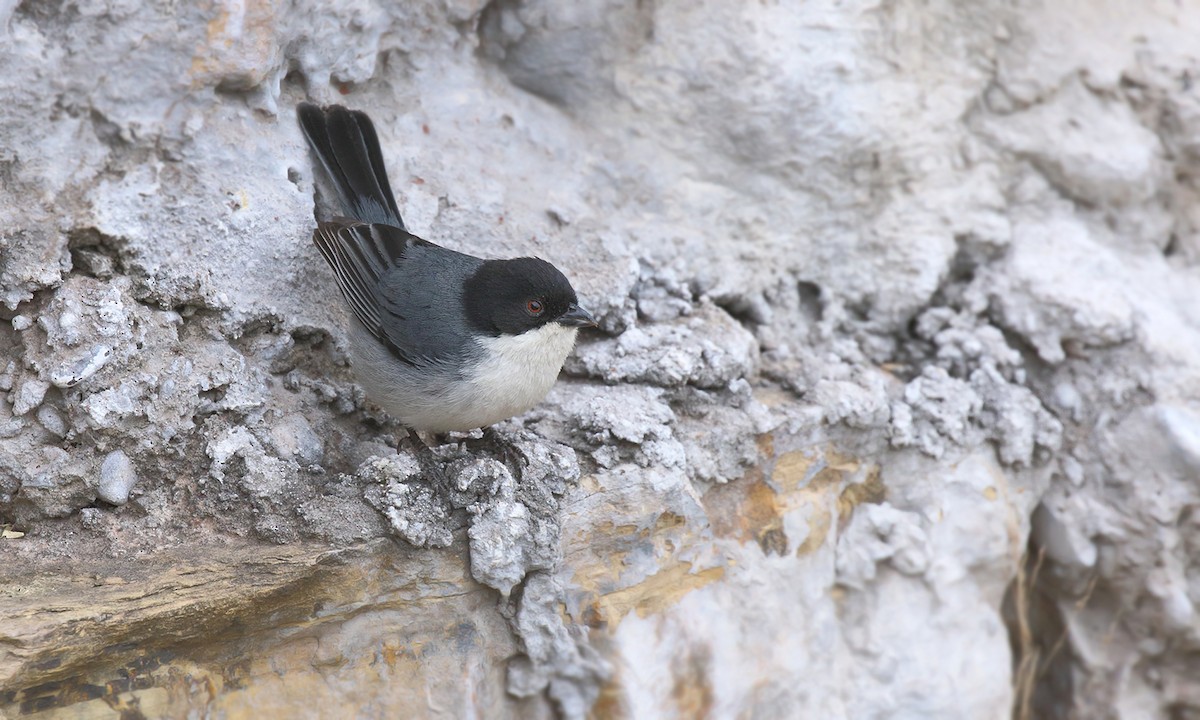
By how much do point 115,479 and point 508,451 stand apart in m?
1.10

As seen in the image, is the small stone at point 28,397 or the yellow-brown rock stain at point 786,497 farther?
the yellow-brown rock stain at point 786,497

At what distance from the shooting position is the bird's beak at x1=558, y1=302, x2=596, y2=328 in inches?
132

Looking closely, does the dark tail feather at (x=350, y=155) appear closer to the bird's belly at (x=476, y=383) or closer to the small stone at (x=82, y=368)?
the bird's belly at (x=476, y=383)

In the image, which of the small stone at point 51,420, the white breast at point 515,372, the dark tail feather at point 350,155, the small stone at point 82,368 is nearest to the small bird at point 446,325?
the white breast at point 515,372

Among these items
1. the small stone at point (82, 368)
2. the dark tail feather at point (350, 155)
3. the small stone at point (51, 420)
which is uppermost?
the dark tail feather at point (350, 155)

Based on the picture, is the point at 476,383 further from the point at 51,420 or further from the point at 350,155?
the point at 51,420

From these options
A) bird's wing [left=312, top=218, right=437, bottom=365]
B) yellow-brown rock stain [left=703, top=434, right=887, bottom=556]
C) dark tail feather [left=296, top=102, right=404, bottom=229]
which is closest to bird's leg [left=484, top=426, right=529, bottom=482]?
bird's wing [left=312, top=218, right=437, bottom=365]

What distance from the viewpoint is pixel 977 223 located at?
4.36m

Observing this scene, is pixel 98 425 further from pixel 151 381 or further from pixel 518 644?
A: pixel 518 644

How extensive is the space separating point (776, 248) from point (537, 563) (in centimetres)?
181

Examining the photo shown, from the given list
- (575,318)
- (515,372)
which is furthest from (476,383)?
(575,318)

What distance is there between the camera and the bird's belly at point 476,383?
323cm

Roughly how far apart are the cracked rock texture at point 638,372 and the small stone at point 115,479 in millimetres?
11

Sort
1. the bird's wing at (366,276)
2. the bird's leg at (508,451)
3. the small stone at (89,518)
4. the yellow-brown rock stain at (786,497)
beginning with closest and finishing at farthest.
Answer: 1. the small stone at (89,518)
2. the bird's leg at (508,451)
3. the bird's wing at (366,276)
4. the yellow-brown rock stain at (786,497)
